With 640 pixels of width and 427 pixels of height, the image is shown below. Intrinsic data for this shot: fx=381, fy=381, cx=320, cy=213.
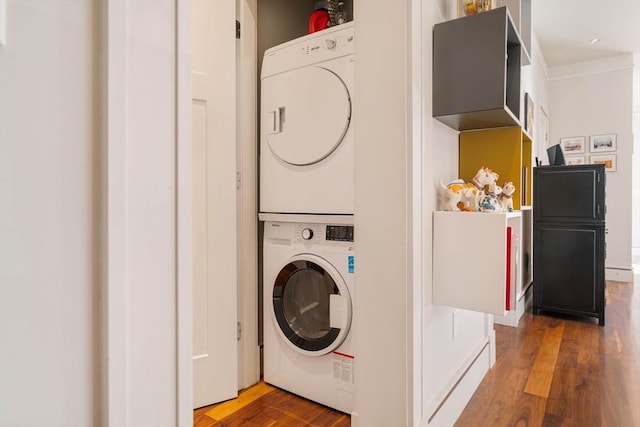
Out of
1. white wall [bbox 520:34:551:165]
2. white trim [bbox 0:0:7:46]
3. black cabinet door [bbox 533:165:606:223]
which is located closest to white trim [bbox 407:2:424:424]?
white trim [bbox 0:0:7:46]

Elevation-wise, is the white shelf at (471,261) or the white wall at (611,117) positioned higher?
the white wall at (611,117)

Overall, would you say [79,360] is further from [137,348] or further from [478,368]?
[478,368]

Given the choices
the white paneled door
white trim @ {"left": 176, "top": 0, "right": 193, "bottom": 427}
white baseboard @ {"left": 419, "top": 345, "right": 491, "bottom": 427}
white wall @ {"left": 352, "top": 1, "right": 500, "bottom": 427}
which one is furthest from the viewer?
the white paneled door

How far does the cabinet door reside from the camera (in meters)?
3.11

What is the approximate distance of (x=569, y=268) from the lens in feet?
10.6

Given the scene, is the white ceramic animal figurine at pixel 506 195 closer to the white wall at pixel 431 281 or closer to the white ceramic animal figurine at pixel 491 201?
the white ceramic animal figurine at pixel 491 201

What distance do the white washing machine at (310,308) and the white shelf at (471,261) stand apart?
15.3 inches

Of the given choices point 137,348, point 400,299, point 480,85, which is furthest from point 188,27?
point 480,85

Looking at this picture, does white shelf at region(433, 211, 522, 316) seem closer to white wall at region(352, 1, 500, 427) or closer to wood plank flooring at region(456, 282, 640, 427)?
white wall at region(352, 1, 500, 427)

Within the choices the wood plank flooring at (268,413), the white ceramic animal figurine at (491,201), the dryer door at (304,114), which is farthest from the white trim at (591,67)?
the wood plank flooring at (268,413)

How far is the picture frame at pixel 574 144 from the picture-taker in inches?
198

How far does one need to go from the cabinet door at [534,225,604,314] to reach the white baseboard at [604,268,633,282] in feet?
7.18

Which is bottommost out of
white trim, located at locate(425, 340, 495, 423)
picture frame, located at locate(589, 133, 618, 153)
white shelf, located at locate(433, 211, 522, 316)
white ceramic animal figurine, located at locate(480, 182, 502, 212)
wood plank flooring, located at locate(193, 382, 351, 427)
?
wood plank flooring, located at locate(193, 382, 351, 427)

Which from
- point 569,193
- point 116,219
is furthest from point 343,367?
point 569,193
